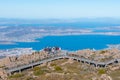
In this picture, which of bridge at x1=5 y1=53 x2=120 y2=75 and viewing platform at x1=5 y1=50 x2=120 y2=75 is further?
viewing platform at x1=5 y1=50 x2=120 y2=75

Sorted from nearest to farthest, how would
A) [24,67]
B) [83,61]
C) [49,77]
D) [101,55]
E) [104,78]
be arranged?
[104,78], [49,77], [24,67], [83,61], [101,55]

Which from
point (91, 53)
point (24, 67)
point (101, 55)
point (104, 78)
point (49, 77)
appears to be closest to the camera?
point (104, 78)

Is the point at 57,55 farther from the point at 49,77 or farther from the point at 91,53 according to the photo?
the point at 49,77

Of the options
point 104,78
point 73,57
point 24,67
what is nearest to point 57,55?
point 73,57

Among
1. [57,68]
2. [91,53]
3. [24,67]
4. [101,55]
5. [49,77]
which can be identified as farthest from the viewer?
[91,53]

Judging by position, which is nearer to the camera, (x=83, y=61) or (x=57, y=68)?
(x=57, y=68)

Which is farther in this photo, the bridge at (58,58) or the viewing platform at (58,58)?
the viewing platform at (58,58)

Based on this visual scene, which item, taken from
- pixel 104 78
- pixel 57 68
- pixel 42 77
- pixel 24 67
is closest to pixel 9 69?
pixel 24 67

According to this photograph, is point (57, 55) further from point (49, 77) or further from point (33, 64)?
point (49, 77)

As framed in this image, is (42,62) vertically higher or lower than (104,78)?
lower
